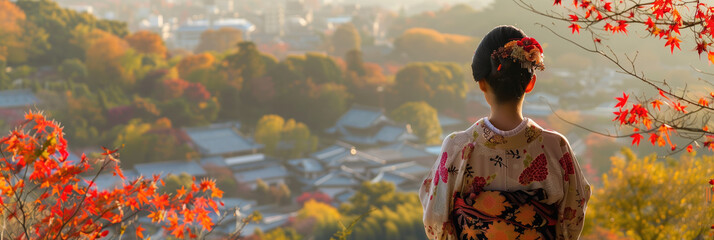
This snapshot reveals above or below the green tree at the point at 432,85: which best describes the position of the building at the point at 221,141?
below

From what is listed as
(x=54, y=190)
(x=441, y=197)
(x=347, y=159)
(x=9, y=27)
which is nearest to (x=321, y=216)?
(x=347, y=159)

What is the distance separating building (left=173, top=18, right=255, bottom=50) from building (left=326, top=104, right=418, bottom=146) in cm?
665

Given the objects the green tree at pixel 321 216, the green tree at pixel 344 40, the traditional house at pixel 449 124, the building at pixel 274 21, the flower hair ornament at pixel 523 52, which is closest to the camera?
the flower hair ornament at pixel 523 52

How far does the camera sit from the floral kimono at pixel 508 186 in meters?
1.01

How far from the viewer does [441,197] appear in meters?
1.06

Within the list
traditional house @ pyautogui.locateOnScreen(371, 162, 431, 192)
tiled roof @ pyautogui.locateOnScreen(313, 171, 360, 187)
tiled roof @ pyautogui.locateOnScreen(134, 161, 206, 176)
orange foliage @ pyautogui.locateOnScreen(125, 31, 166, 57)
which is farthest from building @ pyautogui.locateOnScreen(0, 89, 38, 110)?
traditional house @ pyautogui.locateOnScreen(371, 162, 431, 192)

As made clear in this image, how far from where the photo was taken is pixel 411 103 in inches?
790

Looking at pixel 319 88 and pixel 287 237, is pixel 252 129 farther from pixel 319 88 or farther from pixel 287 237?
pixel 287 237

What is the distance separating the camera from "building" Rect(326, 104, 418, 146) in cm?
1838

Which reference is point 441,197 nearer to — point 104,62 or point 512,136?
point 512,136

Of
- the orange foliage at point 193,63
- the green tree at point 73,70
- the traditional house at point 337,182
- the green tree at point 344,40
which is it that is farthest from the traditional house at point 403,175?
the green tree at point 73,70

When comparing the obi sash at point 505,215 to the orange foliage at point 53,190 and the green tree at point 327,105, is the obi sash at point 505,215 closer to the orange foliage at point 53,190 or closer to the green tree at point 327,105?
the orange foliage at point 53,190

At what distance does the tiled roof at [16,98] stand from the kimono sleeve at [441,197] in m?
16.2

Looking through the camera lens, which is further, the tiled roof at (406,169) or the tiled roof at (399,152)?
the tiled roof at (399,152)
